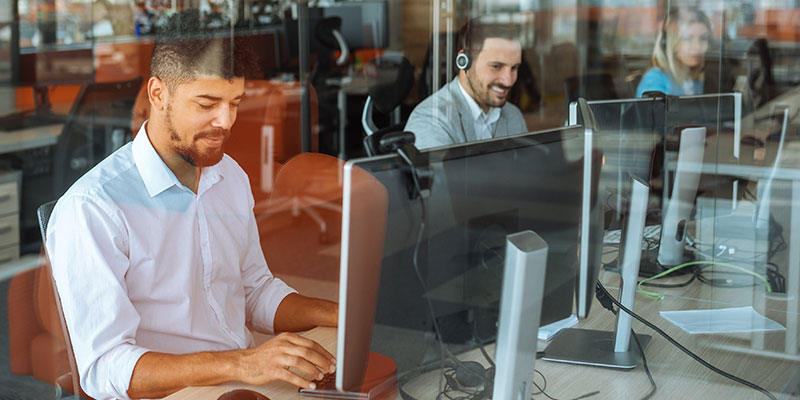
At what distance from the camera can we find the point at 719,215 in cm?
239

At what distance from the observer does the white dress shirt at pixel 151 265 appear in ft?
4.09

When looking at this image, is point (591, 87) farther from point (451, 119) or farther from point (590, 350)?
point (590, 350)

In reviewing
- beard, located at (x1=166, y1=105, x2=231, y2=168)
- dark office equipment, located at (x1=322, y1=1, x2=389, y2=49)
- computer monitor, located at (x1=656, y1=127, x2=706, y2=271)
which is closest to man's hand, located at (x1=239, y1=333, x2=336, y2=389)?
beard, located at (x1=166, y1=105, x2=231, y2=168)

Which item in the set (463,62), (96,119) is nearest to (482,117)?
(463,62)

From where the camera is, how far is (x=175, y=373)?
1.24 metres

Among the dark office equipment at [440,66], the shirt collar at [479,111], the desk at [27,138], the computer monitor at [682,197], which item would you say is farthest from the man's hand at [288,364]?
the dark office equipment at [440,66]

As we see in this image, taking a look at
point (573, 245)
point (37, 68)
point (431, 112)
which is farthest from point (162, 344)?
point (37, 68)

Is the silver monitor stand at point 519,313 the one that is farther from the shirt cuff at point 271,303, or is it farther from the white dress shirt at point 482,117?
the white dress shirt at point 482,117

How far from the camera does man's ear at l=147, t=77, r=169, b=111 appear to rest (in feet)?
4.58

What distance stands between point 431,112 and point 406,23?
149 centimetres

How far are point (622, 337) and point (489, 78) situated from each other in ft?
4.33

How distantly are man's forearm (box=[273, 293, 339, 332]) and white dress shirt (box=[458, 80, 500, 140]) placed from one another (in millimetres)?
909

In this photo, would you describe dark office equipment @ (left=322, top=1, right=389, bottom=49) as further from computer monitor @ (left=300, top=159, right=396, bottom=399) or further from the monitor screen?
computer monitor @ (left=300, top=159, right=396, bottom=399)

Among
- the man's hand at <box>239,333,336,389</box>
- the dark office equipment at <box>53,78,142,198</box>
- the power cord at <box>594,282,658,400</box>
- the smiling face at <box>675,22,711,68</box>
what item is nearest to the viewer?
the man's hand at <box>239,333,336,389</box>
